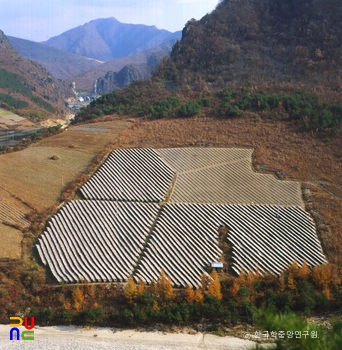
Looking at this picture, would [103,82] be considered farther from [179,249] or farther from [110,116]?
[179,249]

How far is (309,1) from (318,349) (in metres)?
58.4

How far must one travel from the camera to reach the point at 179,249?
2044 centimetres

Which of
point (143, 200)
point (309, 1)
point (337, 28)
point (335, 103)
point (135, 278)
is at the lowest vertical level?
point (135, 278)

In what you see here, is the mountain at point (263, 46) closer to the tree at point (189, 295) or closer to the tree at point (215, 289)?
the tree at point (215, 289)

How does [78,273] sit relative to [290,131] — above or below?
below

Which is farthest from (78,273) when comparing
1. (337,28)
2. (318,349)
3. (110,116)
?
(337,28)

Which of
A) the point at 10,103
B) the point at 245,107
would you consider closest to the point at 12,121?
the point at 10,103

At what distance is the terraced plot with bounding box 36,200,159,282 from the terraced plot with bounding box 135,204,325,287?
0.85 meters

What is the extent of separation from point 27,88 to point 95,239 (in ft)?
339

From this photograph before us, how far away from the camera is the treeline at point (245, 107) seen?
35.0 meters

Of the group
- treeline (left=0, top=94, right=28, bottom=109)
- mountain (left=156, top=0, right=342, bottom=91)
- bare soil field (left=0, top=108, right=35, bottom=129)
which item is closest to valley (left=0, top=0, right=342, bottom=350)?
mountain (left=156, top=0, right=342, bottom=91)

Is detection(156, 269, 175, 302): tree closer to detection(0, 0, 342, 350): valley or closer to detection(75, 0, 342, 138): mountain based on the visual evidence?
detection(0, 0, 342, 350): valley

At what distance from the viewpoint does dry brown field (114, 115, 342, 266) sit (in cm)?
2573

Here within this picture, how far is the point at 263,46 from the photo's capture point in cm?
5397
